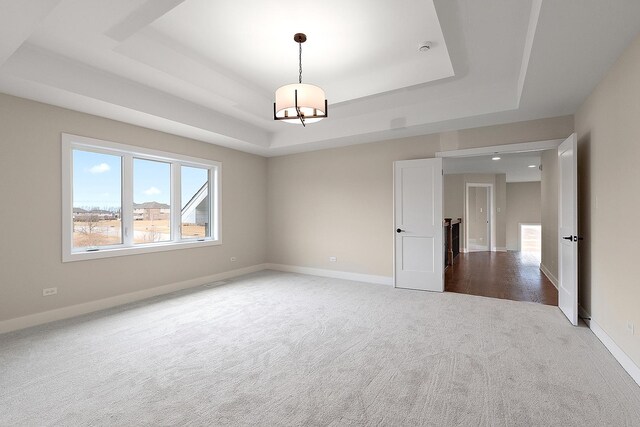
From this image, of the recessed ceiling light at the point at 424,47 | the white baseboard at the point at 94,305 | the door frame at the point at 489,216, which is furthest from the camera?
the door frame at the point at 489,216

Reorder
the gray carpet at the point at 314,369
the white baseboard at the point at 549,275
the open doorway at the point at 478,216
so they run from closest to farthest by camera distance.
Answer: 1. the gray carpet at the point at 314,369
2. the white baseboard at the point at 549,275
3. the open doorway at the point at 478,216

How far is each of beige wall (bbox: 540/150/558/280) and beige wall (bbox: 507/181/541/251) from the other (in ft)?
15.5

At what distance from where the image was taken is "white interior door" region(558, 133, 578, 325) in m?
3.32

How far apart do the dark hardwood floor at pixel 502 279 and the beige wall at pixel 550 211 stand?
0.36 metres

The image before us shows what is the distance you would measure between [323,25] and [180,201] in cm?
362

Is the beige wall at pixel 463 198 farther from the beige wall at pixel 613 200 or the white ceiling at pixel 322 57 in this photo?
the beige wall at pixel 613 200

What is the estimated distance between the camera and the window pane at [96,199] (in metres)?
3.89

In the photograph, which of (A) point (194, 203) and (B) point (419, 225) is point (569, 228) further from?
(A) point (194, 203)

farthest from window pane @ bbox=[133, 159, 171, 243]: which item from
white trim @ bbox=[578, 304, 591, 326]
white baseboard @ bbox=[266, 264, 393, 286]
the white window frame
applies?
white trim @ bbox=[578, 304, 591, 326]

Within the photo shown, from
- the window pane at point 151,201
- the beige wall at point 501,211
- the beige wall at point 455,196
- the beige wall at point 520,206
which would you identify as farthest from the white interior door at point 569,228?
the beige wall at point 520,206

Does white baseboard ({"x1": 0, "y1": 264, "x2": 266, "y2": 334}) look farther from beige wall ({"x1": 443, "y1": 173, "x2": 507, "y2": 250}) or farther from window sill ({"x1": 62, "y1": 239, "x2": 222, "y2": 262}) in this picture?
beige wall ({"x1": 443, "y1": 173, "x2": 507, "y2": 250})

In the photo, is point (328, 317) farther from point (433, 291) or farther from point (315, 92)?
point (315, 92)

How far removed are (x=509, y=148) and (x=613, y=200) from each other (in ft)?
6.03

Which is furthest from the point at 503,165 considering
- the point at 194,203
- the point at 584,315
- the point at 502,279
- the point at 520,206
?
the point at 194,203
